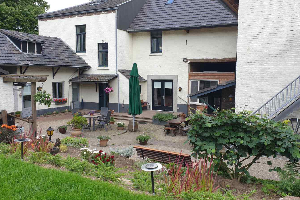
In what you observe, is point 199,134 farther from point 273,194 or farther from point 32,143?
point 32,143

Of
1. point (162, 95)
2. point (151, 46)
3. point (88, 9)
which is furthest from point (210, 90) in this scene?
point (88, 9)

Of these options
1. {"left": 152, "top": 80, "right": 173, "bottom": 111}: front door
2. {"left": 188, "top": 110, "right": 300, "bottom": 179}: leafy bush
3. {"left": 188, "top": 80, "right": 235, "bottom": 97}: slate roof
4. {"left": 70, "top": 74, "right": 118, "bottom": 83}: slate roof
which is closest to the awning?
{"left": 188, "top": 80, "right": 235, "bottom": 97}: slate roof

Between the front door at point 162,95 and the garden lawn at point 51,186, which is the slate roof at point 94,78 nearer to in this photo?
the front door at point 162,95

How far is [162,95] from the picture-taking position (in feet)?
68.6

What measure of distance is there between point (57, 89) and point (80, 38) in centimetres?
437

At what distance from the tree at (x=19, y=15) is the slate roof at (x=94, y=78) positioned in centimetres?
1145

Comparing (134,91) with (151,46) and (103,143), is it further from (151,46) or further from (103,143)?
(151,46)

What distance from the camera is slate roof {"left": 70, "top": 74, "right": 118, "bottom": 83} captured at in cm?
2011

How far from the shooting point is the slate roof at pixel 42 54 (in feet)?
55.3

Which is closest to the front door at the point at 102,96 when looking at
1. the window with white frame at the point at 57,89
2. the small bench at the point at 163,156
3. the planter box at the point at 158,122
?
the window with white frame at the point at 57,89

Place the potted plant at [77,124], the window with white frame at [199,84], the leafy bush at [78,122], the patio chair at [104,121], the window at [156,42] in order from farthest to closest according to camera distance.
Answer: the window at [156,42]
the window with white frame at [199,84]
the patio chair at [104,121]
the leafy bush at [78,122]
the potted plant at [77,124]

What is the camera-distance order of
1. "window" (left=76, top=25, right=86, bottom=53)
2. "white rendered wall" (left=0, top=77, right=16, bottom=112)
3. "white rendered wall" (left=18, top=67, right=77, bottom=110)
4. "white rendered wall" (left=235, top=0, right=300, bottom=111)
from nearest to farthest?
"white rendered wall" (left=235, top=0, right=300, bottom=111), "white rendered wall" (left=0, top=77, right=16, bottom=112), "white rendered wall" (left=18, top=67, right=77, bottom=110), "window" (left=76, top=25, right=86, bottom=53)

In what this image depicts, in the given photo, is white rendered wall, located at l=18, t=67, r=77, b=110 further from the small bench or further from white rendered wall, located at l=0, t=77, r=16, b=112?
the small bench

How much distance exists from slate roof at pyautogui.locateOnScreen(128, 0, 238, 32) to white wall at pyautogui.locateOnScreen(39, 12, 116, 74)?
168 centimetres
